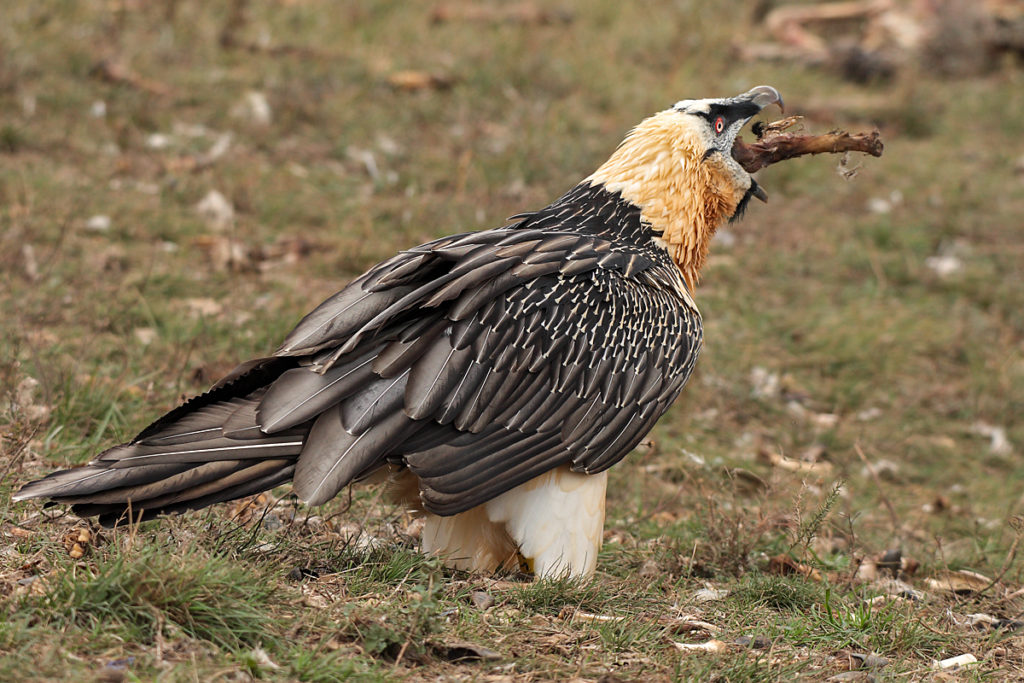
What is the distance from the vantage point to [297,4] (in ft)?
39.7

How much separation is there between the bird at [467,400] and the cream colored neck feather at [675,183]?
42 mm

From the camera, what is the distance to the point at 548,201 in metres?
8.96

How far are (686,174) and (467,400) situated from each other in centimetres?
163

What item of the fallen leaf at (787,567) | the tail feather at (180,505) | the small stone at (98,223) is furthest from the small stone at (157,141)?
the fallen leaf at (787,567)

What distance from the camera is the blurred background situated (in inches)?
244

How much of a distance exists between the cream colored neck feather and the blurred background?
85 cm

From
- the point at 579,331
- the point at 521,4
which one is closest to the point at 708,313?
the point at 579,331

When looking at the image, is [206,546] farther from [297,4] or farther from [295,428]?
[297,4]

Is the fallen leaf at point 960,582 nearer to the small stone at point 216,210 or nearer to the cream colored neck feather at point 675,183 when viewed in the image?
the cream colored neck feather at point 675,183

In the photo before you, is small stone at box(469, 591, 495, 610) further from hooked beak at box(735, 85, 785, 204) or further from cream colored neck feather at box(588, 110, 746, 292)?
hooked beak at box(735, 85, 785, 204)

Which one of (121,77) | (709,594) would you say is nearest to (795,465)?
(709,594)

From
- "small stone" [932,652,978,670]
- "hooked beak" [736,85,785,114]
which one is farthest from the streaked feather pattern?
"small stone" [932,652,978,670]

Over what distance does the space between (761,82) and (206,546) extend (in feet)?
29.9

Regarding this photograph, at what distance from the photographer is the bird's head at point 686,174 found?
5.31 m
